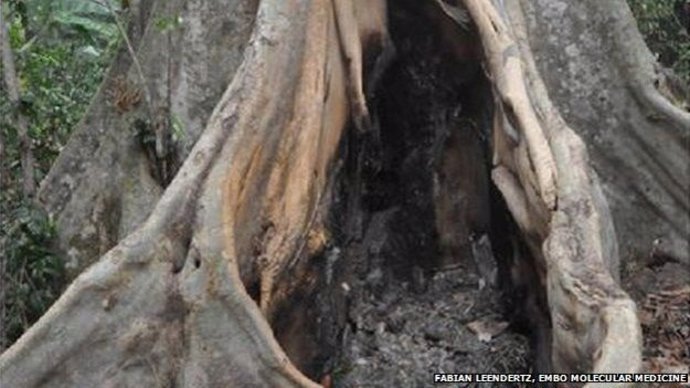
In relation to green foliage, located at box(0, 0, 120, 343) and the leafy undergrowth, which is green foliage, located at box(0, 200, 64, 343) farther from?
the leafy undergrowth

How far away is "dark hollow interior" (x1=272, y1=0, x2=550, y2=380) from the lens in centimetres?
458

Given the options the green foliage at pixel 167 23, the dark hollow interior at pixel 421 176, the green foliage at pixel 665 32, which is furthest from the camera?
the green foliage at pixel 665 32

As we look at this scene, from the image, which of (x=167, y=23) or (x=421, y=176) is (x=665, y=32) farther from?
(x=167, y=23)

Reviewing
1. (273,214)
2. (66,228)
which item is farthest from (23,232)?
(273,214)

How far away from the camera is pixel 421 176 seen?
519 cm

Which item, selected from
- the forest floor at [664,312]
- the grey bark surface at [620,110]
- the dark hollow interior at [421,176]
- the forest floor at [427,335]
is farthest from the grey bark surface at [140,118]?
the forest floor at [664,312]

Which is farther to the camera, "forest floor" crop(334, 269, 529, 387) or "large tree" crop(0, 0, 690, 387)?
"forest floor" crop(334, 269, 529, 387)

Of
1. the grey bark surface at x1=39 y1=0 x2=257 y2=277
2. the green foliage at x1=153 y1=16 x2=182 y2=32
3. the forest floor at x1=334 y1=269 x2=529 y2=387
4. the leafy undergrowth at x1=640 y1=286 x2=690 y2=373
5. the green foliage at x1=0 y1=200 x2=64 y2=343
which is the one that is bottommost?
the leafy undergrowth at x1=640 y1=286 x2=690 y2=373

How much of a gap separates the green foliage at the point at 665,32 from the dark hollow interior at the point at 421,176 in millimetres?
3167

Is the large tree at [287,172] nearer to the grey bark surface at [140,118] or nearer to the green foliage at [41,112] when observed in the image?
the grey bark surface at [140,118]

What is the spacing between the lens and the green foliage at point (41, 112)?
462 cm

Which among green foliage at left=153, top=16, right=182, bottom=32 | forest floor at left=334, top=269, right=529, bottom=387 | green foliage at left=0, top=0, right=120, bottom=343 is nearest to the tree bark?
A: green foliage at left=0, top=0, right=120, bottom=343

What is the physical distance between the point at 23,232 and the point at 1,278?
28cm

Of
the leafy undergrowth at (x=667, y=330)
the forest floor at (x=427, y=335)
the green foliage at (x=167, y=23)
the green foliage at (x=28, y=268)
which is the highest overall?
the green foliage at (x=167, y=23)
